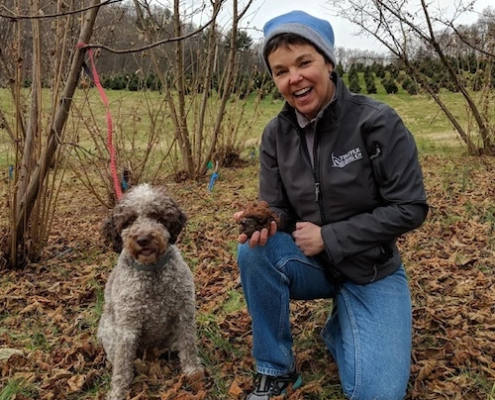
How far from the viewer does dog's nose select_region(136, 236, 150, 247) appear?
2.55 meters

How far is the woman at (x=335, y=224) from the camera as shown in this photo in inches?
93.6

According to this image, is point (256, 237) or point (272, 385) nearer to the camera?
point (256, 237)

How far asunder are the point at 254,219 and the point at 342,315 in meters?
0.70

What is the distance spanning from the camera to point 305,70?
2.43 metres

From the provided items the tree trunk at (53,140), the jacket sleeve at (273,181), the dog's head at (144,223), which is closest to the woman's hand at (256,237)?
the jacket sleeve at (273,181)

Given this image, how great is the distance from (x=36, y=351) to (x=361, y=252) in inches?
83.2

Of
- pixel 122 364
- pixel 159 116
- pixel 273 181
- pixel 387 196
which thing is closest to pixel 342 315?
pixel 387 196

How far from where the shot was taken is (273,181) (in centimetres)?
280

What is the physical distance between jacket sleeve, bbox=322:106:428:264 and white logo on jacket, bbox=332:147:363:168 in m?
0.05

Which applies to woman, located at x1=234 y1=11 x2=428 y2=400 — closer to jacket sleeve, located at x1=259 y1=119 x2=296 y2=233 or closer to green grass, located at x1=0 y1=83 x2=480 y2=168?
jacket sleeve, located at x1=259 y1=119 x2=296 y2=233

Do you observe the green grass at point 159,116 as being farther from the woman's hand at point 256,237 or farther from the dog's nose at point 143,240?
the woman's hand at point 256,237

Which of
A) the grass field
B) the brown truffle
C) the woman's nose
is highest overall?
the woman's nose

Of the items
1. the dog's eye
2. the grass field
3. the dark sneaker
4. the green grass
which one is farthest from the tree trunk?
the dark sneaker

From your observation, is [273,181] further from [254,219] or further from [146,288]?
[146,288]
